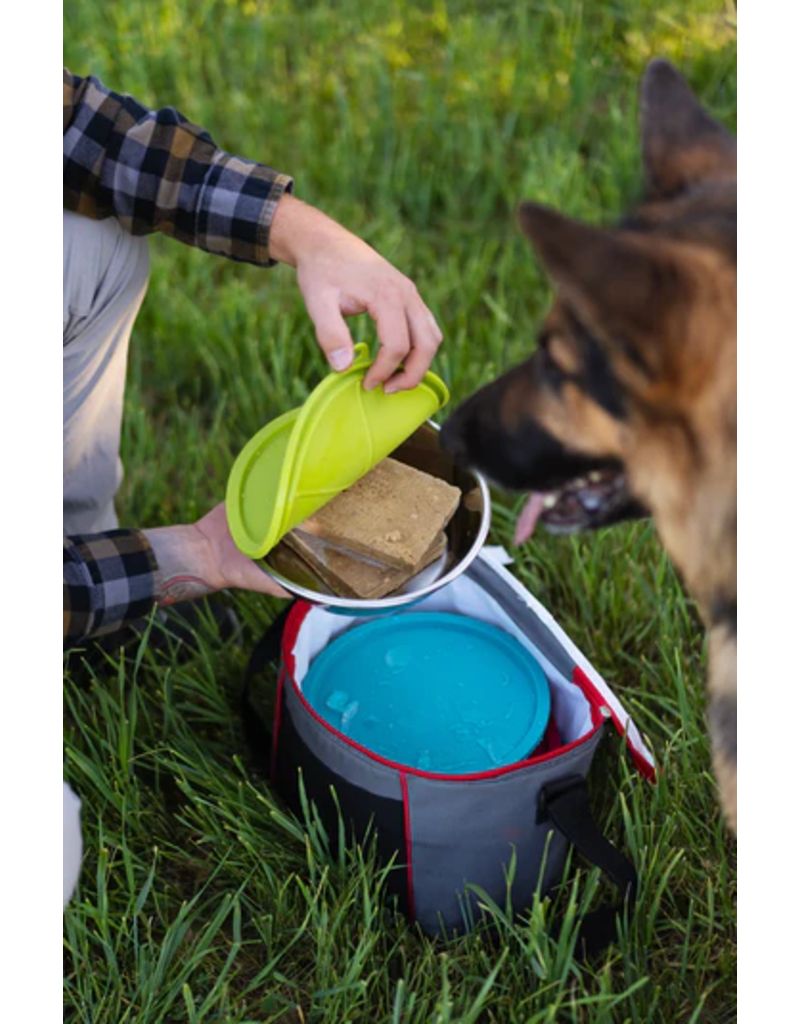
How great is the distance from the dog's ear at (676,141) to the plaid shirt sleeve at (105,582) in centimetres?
100

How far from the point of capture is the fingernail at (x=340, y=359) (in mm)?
1524

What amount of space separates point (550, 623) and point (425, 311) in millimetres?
579

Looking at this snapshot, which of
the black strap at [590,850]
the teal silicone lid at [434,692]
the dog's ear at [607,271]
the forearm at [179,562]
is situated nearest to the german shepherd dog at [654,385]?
the dog's ear at [607,271]

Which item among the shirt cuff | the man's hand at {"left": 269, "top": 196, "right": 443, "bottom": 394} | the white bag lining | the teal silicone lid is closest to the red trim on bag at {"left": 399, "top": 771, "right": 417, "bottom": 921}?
the teal silicone lid

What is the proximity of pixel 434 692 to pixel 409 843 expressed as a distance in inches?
12.3

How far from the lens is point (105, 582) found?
1691mm

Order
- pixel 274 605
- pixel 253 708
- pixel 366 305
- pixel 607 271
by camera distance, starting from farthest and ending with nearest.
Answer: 1. pixel 274 605
2. pixel 253 708
3. pixel 366 305
4. pixel 607 271

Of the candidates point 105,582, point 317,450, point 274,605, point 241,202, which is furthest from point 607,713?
point 241,202

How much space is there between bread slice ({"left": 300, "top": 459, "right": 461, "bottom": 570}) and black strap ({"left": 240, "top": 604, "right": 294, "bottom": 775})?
0.76 feet

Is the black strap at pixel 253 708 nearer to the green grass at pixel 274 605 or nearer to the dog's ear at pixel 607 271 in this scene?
the green grass at pixel 274 605

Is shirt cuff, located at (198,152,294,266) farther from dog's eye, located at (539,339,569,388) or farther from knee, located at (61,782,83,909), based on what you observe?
knee, located at (61,782,83,909)

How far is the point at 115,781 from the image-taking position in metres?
1.70

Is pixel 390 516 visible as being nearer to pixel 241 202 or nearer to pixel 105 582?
pixel 105 582

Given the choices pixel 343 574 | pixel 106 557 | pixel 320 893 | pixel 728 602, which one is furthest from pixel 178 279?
pixel 728 602
